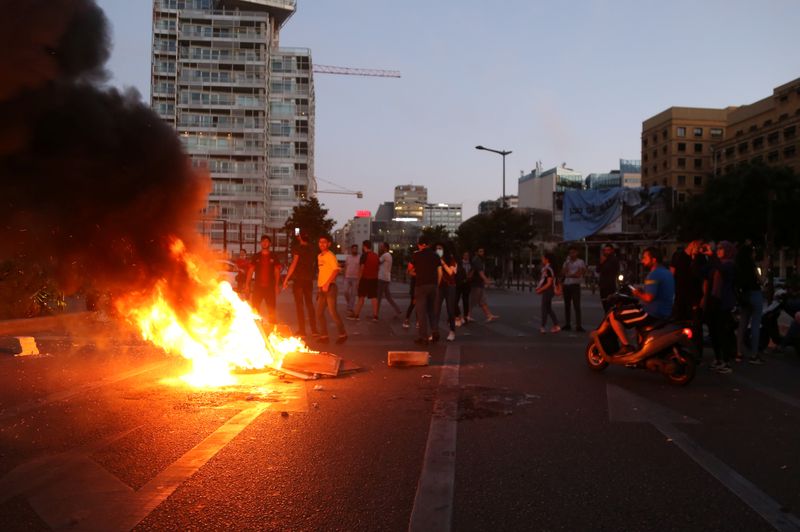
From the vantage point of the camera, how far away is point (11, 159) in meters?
5.75

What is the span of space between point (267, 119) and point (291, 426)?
3847 inches

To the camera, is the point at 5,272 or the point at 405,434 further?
the point at 5,272

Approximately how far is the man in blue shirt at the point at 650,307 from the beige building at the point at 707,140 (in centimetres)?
7829

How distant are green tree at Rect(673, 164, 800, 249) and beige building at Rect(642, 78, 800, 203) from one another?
89.7 ft

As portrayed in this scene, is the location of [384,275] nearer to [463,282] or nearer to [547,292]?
[463,282]

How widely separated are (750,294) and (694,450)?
17.8ft

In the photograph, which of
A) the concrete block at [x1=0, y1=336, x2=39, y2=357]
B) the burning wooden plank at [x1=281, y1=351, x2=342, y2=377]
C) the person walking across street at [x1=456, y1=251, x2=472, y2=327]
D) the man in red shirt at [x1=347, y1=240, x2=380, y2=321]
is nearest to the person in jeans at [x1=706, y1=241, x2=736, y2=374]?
the burning wooden plank at [x1=281, y1=351, x2=342, y2=377]

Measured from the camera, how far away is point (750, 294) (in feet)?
31.2

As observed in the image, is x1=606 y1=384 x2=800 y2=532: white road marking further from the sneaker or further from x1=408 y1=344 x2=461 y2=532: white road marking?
the sneaker

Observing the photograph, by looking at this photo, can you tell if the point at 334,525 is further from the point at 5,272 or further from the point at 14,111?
the point at 5,272

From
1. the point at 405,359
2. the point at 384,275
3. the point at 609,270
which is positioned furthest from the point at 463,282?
the point at 405,359

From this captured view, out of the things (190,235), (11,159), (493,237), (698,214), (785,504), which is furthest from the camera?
(698,214)

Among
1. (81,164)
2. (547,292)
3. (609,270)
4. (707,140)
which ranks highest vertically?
(707,140)

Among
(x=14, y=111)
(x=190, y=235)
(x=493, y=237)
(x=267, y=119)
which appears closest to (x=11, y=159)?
(x=14, y=111)
